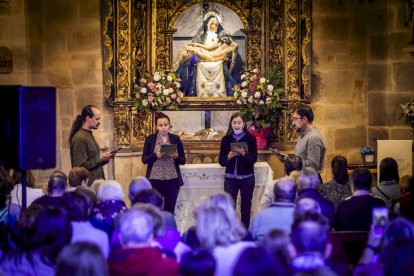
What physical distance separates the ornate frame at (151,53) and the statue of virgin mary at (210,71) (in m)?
0.21

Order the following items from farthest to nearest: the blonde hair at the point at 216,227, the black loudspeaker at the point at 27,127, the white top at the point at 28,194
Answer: the white top at the point at 28,194
the black loudspeaker at the point at 27,127
the blonde hair at the point at 216,227

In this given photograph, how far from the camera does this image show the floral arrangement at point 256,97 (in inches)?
→ 431

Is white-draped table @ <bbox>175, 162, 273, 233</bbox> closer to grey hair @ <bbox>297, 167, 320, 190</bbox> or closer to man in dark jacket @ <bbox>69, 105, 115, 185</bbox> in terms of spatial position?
man in dark jacket @ <bbox>69, 105, 115, 185</bbox>

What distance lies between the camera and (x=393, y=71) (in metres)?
11.2

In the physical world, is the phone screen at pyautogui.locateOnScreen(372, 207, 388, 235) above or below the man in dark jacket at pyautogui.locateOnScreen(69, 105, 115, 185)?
below

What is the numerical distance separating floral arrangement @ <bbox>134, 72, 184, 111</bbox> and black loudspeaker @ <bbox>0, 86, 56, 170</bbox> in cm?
454

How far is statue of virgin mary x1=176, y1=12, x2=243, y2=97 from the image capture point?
38.4 feet

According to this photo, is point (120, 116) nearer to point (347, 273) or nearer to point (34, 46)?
point (34, 46)

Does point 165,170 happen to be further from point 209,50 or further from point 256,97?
point 209,50

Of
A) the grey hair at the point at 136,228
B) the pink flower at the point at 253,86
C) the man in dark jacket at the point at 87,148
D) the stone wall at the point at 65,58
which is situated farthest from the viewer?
the stone wall at the point at 65,58

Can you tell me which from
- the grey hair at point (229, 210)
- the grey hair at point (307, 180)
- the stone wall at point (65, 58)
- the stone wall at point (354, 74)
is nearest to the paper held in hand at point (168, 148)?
the stone wall at point (65, 58)

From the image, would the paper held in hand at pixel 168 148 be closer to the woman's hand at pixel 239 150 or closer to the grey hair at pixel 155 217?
the woman's hand at pixel 239 150

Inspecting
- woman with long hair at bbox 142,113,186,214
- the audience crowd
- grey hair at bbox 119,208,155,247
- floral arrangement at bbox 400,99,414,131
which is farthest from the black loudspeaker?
floral arrangement at bbox 400,99,414,131

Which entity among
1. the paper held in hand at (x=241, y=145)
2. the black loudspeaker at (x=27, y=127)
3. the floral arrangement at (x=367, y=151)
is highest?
the black loudspeaker at (x=27, y=127)
